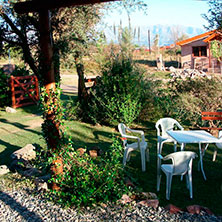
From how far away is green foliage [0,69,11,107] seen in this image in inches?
543

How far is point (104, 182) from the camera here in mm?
4172

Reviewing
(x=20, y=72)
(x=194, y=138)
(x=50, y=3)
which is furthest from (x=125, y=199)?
(x=20, y=72)

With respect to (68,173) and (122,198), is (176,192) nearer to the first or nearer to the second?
(122,198)

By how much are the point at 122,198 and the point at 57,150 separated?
121 centimetres

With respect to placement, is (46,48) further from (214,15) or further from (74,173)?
(214,15)

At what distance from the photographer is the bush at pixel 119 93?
8383mm

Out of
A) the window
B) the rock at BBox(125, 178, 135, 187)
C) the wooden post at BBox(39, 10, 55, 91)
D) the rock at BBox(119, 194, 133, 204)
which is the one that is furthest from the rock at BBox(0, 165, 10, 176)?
the window

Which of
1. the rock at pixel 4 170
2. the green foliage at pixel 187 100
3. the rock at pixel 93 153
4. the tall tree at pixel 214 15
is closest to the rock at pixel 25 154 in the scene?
the rock at pixel 4 170

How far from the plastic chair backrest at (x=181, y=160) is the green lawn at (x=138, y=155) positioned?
0.43m

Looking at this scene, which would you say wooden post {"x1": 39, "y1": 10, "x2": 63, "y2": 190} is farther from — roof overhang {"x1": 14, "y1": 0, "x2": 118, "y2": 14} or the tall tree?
the tall tree

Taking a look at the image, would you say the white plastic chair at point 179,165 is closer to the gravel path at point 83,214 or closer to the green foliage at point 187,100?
the gravel path at point 83,214

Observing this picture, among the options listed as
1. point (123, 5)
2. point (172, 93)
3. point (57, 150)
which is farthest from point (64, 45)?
point (57, 150)

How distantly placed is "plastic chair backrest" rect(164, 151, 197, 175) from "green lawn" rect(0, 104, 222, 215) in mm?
427

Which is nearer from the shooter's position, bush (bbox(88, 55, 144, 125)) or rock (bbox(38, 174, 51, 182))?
rock (bbox(38, 174, 51, 182))
